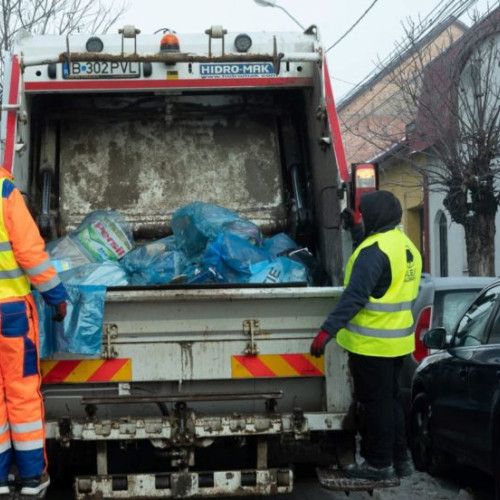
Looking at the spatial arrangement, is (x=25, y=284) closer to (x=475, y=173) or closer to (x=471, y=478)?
(x=471, y=478)

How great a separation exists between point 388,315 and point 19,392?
6.39 feet

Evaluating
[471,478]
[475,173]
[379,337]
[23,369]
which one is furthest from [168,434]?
[475,173]

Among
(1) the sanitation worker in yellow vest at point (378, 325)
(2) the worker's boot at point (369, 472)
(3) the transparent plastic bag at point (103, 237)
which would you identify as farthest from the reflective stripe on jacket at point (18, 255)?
(2) the worker's boot at point (369, 472)

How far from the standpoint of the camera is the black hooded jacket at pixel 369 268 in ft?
17.5

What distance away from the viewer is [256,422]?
207 inches

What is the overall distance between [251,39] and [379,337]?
85.1 inches

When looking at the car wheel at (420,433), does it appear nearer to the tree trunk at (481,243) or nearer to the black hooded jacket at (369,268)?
the black hooded jacket at (369,268)

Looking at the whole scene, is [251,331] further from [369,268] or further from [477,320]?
[477,320]

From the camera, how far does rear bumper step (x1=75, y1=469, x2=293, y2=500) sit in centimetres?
517

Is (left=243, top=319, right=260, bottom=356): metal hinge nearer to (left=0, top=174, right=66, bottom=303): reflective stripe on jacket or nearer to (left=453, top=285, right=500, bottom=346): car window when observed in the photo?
(left=0, top=174, right=66, bottom=303): reflective stripe on jacket

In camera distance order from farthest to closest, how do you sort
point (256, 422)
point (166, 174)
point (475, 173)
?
point (475, 173)
point (166, 174)
point (256, 422)

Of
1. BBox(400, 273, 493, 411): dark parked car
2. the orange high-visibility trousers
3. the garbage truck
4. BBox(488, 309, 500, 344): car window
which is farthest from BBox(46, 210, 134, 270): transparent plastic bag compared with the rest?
BBox(400, 273, 493, 411): dark parked car

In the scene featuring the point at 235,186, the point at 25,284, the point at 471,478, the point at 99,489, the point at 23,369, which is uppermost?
the point at 235,186

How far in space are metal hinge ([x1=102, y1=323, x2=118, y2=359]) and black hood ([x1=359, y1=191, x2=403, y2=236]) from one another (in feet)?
4.74
